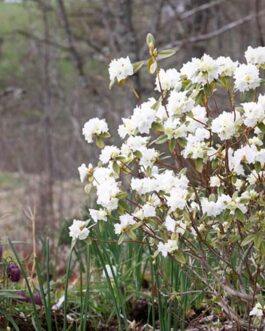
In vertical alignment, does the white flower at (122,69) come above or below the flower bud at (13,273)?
above

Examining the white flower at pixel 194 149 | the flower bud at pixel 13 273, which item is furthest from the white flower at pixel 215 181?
the flower bud at pixel 13 273

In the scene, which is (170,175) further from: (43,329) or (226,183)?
(43,329)

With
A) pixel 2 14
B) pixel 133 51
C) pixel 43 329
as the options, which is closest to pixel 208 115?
pixel 43 329

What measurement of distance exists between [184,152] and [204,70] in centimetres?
25

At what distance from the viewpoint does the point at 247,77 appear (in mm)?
1801

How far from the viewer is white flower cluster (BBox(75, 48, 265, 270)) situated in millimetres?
1813

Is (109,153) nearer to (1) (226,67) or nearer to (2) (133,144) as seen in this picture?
(2) (133,144)

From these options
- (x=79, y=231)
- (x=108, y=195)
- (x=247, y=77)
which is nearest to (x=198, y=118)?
(x=247, y=77)

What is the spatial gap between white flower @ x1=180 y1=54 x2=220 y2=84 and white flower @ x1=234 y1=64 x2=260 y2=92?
0.19 feet

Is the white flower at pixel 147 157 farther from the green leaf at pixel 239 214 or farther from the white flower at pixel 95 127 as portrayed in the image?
the green leaf at pixel 239 214

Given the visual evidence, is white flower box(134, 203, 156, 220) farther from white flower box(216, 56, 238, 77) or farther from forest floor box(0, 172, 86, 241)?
forest floor box(0, 172, 86, 241)

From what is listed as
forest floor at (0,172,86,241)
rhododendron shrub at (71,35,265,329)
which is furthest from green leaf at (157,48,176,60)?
forest floor at (0,172,86,241)

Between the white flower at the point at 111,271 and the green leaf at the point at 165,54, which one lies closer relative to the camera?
the green leaf at the point at 165,54

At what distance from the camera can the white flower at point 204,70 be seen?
1.79 meters
